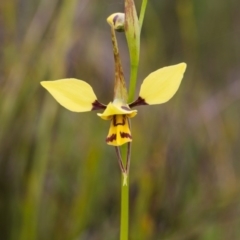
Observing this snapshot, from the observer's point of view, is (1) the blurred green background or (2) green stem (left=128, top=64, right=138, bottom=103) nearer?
(2) green stem (left=128, top=64, right=138, bottom=103)

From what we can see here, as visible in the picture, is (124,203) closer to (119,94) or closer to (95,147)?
(119,94)

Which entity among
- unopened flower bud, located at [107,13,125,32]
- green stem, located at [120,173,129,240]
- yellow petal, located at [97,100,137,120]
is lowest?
green stem, located at [120,173,129,240]

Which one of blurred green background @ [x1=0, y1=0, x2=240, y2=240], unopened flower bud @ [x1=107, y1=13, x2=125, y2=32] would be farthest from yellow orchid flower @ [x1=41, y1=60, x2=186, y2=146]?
blurred green background @ [x1=0, y1=0, x2=240, y2=240]

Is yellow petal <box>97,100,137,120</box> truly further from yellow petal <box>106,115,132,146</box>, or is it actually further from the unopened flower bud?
the unopened flower bud

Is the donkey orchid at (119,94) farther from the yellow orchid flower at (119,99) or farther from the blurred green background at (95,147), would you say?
the blurred green background at (95,147)

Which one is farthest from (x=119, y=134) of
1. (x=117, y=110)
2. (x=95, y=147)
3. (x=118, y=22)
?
(x=95, y=147)

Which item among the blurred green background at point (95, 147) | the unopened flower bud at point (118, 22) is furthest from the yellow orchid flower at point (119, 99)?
the blurred green background at point (95, 147)

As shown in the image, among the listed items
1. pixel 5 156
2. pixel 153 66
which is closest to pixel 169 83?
pixel 5 156

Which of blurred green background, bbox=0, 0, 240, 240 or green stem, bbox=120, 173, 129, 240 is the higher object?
blurred green background, bbox=0, 0, 240, 240
